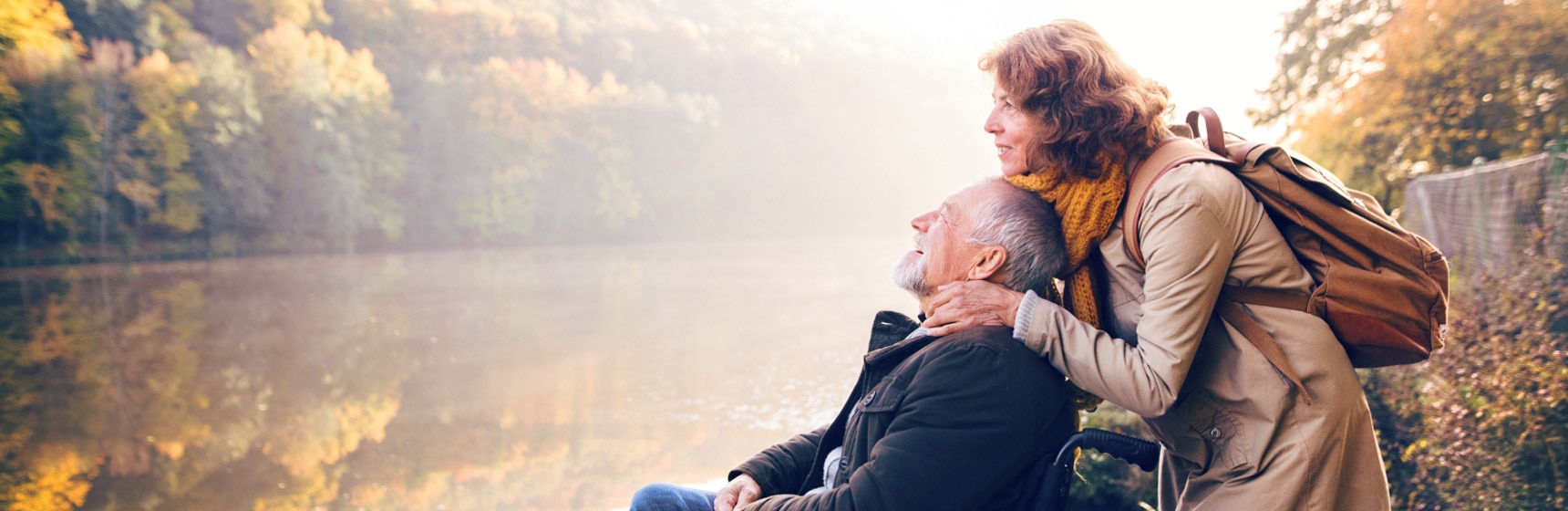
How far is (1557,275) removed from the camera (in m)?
3.32

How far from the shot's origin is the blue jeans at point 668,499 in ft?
6.25

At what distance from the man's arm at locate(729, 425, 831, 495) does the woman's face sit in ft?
2.36

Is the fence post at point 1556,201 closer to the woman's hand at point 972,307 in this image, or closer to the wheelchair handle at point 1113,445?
the wheelchair handle at point 1113,445

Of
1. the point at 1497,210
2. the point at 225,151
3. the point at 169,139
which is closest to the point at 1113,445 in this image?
the point at 1497,210

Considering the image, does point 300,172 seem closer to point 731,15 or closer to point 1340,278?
point 1340,278

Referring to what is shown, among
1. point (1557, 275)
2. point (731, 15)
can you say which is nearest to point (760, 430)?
point (1557, 275)

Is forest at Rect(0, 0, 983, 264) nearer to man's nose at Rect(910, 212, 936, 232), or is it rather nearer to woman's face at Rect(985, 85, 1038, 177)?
man's nose at Rect(910, 212, 936, 232)

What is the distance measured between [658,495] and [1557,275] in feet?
11.6

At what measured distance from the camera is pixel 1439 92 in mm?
6625

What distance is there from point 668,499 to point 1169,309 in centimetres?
110

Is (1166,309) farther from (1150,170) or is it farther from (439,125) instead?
(439,125)

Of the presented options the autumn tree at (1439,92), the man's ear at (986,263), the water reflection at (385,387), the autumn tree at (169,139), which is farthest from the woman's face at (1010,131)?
the autumn tree at (169,139)

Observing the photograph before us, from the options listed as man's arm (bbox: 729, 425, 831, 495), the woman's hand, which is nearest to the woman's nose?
the woman's hand

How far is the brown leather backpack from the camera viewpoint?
150cm
